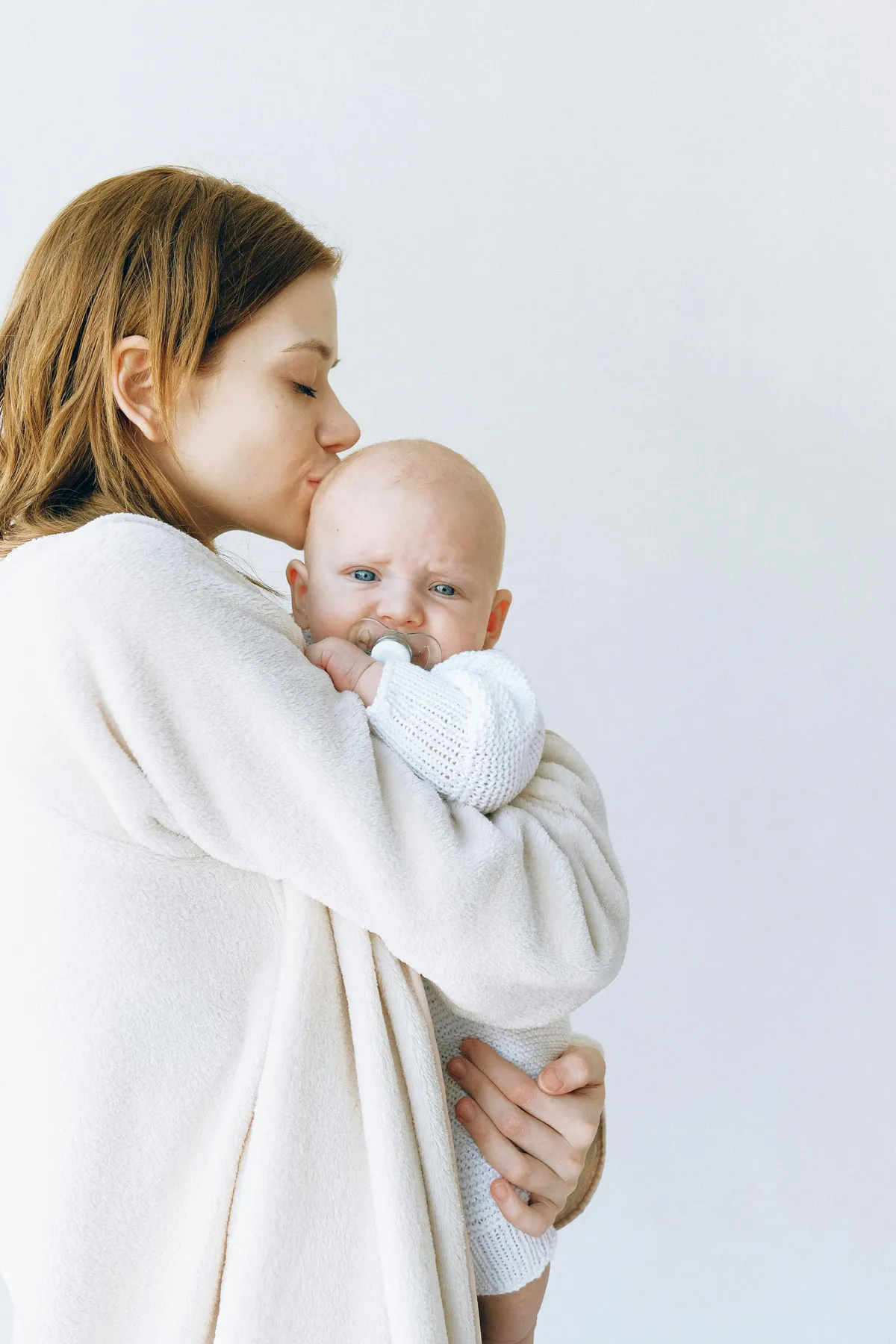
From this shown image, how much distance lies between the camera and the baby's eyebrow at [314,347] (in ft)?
4.29

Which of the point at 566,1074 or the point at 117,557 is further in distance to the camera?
the point at 566,1074

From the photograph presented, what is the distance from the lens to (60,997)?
1.03 metres

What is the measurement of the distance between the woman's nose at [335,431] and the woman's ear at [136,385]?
18 centimetres

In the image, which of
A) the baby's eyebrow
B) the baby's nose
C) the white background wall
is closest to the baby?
the baby's nose

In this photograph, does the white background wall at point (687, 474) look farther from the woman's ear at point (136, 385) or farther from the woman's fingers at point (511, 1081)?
the woman's fingers at point (511, 1081)

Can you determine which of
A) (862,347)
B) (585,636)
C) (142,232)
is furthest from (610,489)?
(142,232)

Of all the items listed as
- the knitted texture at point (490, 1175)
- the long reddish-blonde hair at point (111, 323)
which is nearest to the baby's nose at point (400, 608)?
the long reddish-blonde hair at point (111, 323)

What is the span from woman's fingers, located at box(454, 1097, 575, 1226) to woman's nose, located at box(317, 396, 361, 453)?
668 mm

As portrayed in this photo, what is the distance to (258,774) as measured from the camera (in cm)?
101

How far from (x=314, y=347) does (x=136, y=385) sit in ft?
0.62

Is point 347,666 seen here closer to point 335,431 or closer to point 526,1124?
point 335,431

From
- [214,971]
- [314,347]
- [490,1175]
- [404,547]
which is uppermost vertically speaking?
[314,347]

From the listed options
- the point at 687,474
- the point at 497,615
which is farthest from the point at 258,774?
the point at 687,474

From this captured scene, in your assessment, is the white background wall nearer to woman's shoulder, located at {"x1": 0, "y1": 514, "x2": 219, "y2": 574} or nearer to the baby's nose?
the baby's nose
